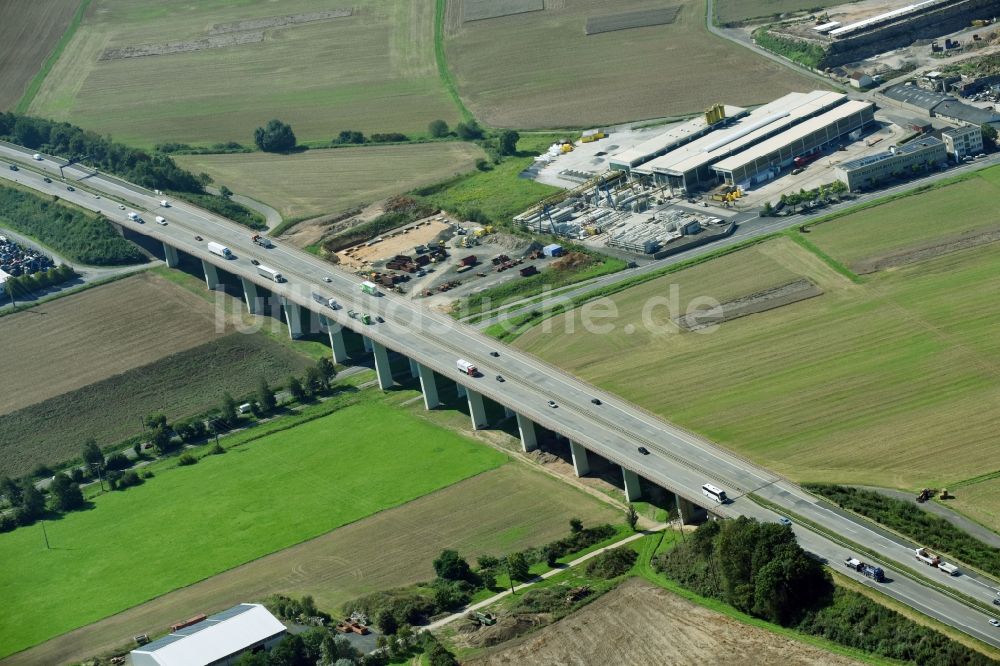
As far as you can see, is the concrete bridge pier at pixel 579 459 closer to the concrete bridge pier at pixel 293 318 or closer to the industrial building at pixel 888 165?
the concrete bridge pier at pixel 293 318

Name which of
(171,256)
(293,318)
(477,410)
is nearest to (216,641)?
(477,410)

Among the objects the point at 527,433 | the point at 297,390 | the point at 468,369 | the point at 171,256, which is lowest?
the point at 527,433

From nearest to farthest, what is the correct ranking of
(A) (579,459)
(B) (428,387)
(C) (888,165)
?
(A) (579,459)
(B) (428,387)
(C) (888,165)

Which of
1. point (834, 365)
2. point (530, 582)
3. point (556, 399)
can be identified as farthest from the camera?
point (834, 365)

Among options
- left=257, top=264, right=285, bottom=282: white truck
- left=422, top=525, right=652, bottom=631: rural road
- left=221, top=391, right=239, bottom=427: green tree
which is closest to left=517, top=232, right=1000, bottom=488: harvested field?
left=422, top=525, right=652, bottom=631: rural road

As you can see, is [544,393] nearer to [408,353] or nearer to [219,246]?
[408,353]

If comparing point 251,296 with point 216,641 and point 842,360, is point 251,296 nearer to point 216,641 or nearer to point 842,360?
point 216,641

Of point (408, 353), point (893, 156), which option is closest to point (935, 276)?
point (893, 156)
